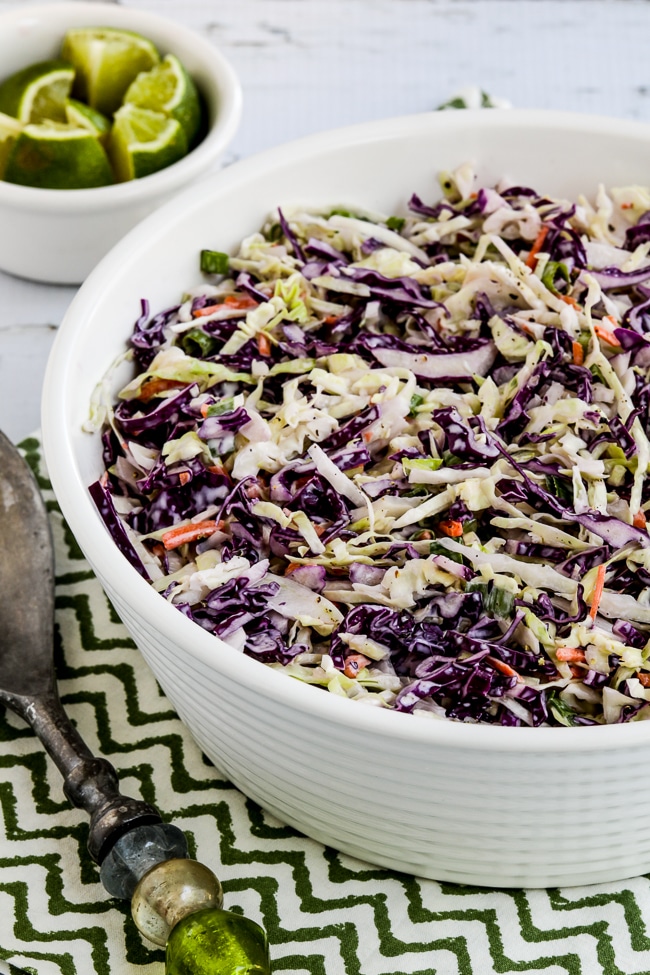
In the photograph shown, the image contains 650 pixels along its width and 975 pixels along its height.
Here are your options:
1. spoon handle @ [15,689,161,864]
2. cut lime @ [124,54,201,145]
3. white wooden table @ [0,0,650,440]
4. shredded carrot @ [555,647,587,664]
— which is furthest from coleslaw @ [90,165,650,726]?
white wooden table @ [0,0,650,440]

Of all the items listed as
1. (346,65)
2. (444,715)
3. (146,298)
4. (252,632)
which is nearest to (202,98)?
(346,65)

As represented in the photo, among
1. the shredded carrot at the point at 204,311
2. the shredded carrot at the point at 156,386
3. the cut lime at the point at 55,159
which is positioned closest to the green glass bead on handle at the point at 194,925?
the shredded carrot at the point at 156,386

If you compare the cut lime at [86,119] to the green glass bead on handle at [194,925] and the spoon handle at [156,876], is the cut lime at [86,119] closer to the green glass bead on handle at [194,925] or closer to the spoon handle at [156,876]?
the spoon handle at [156,876]

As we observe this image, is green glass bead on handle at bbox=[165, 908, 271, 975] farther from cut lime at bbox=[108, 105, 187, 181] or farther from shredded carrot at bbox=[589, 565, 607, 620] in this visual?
cut lime at bbox=[108, 105, 187, 181]

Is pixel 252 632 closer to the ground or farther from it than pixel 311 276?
closer to the ground

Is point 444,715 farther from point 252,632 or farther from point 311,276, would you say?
point 311,276

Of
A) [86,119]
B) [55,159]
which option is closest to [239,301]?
[55,159]
